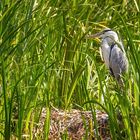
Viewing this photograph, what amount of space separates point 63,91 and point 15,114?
57 cm

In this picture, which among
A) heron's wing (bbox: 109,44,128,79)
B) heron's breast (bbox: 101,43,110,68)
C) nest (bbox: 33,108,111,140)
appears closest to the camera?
nest (bbox: 33,108,111,140)

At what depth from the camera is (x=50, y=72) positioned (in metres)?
3.43

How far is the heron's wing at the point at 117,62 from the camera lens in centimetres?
440

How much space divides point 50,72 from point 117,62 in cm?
117

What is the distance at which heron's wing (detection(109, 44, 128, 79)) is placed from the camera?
4402 mm

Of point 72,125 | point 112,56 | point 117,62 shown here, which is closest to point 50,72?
point 72,125

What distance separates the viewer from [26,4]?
406 cm

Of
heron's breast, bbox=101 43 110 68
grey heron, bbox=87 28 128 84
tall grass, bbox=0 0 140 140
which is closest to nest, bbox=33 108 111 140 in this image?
tall grass, bbox=0 0 140 140

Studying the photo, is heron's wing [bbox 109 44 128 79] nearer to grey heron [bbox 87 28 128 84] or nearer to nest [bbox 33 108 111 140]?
grey heron [bbox 87 28 128 84]

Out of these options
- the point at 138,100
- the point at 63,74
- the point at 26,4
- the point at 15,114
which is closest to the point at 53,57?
the point at 63,74

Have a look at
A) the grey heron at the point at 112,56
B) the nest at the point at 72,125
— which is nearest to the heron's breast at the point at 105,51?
the grey heron at the point at 112,56

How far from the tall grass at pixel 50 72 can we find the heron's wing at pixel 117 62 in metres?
0.10

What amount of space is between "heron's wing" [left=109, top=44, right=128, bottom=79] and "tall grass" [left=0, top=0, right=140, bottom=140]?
4.0 inches

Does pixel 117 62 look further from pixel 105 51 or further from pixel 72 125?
pixel 72 125
